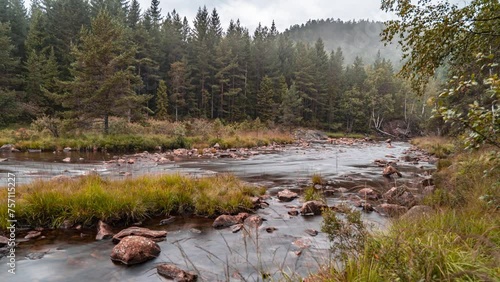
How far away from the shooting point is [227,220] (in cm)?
744

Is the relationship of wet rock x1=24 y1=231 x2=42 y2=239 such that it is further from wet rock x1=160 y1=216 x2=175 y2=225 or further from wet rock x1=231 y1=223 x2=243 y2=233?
wet rock x1=231 y1=223 x2=243 y2=233

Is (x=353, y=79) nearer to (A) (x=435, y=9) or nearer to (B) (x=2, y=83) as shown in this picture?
(B) (x=2, y=83)

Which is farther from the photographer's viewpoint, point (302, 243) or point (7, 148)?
point (7, 148)

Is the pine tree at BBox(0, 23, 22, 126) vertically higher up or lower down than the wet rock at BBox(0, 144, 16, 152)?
higher up

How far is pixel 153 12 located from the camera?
2916 inches

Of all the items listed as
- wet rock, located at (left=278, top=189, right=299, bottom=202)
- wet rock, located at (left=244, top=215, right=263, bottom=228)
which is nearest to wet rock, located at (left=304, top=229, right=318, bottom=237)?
wet rock, located at (left=244, top=215, right=263, bottom=228)

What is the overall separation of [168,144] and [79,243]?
20.2 m

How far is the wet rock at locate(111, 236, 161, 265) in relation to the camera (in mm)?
5359

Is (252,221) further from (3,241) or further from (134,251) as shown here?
(3,241)

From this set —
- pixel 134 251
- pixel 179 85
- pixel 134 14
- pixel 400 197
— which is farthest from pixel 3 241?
pixel 134 14

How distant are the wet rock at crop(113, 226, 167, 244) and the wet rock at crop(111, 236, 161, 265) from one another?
62cm

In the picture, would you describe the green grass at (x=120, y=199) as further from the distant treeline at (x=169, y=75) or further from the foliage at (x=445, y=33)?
the distant treeline at (x=169, y=75)

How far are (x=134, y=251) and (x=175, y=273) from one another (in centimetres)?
99

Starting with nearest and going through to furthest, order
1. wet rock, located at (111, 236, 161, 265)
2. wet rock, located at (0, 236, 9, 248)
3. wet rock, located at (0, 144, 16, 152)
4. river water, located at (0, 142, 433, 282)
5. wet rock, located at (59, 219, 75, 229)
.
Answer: river water, located at (0, 142, 433, 282)
wet rock, located at (111, 236, 161, 265)
wet rock, located at (0, 236, 9, 248)
wet rock, located at (59, 219, 75, 229)
wet rock, located at (0, 144, 16, 152)
